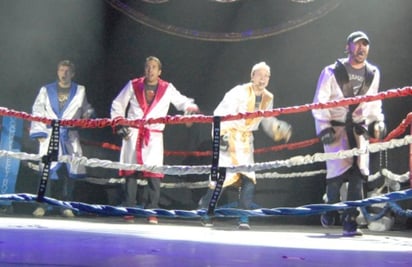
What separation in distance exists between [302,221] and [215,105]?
1.31 meters

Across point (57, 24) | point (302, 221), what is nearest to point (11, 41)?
point (57, 24)

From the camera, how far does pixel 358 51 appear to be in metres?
3.50

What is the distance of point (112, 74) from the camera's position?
16.0ft

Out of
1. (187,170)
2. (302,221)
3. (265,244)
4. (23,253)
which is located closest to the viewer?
(23,253)

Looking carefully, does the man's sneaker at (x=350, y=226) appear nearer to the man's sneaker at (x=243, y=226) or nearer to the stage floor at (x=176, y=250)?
the stage floor at (x=176, y=250)

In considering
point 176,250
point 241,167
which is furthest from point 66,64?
point 176,250

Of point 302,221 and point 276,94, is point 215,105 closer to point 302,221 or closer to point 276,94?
point 276,94

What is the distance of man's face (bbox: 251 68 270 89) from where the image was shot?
13.9ft

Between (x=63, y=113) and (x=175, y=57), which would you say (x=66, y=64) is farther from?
(x=175, y=57)

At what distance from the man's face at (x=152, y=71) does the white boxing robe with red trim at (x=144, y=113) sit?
0.20 ft

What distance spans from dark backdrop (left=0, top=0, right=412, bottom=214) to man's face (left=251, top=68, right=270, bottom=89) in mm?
450

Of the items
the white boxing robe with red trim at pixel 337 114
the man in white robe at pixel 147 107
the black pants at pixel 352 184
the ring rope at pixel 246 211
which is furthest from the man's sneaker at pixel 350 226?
the man in white robe at pixel 147 107

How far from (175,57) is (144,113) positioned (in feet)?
2.23

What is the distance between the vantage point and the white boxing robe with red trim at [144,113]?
4.51 meters
